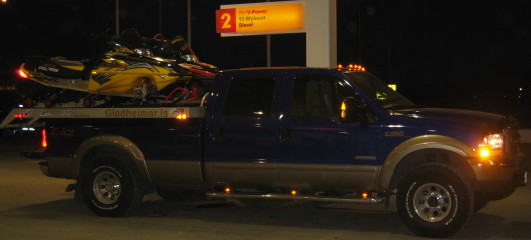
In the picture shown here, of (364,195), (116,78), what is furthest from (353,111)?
(116,78)

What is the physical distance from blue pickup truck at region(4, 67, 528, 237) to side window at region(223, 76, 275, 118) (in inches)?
0.5

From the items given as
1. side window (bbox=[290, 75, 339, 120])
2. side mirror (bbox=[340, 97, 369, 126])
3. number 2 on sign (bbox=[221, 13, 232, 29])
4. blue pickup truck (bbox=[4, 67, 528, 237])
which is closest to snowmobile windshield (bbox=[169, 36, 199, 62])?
blue pickup truck (bbox=[4, 67, 528, 237])

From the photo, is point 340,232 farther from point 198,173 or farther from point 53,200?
point 53,200

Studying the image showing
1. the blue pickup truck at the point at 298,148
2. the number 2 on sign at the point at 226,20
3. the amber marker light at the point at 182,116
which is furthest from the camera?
the number 2 on sign at the point at 226,20

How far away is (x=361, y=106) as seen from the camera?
795cm

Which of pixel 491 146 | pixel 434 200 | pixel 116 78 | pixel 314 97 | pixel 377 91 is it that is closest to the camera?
pixel 491 146

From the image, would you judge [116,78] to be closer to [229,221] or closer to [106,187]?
[106,187]

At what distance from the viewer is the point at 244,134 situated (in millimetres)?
8391

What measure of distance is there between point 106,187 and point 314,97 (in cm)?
314

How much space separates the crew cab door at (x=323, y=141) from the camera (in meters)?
7.91

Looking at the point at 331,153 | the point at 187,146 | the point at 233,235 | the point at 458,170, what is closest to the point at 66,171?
the point at 187,146

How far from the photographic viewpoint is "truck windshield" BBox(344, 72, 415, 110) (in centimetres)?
819

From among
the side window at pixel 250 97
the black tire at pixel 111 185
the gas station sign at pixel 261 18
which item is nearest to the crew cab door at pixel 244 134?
the side window at pixel 250 97

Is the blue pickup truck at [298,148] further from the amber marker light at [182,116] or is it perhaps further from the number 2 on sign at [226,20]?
the number 2 on sign at [226,20]
